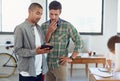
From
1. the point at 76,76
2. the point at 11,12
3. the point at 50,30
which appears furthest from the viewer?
the point at 11,12

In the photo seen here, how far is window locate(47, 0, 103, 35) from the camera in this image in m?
5.92

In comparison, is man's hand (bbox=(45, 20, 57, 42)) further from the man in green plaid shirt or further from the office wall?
the office wall

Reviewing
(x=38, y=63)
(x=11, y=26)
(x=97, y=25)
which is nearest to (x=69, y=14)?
(x=97, y=25)

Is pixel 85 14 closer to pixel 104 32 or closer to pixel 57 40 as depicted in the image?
pixel 104 32

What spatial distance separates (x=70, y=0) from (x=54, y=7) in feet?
12.3

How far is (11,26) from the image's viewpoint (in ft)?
19.1

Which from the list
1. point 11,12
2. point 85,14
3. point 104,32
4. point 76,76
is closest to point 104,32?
point 104,32

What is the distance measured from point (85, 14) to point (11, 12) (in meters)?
1.96

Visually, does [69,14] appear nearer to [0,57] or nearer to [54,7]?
[0,57]

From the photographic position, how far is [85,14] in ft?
19.6

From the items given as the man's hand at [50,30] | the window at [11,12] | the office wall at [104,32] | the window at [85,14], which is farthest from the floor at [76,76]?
the man's hand at [50,30]

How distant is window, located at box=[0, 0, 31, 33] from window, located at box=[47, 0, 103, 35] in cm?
70

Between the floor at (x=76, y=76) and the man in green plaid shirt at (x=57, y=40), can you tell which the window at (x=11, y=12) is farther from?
the man in green plaid shirt at (x=57, y=40)

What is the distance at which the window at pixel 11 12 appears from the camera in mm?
5699
